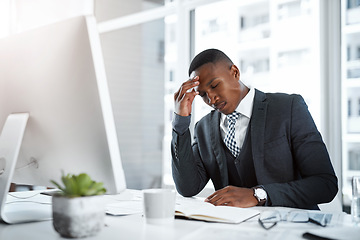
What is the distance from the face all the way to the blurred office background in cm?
88

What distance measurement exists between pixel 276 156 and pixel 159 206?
773 millimetres

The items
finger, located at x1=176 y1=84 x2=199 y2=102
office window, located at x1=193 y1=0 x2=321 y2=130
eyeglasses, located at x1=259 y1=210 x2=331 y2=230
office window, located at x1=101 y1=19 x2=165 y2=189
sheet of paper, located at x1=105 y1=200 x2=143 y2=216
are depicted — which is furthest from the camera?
office window, located at x1=101 y1=19 x2=165 y2=189

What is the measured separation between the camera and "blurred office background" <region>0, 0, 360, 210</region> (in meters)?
2.19

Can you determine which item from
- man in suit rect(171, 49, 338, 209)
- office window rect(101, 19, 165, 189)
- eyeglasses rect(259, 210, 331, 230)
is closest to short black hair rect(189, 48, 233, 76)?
man in suit rect(171, 49, 338, 209)

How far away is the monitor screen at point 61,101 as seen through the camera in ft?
2.54

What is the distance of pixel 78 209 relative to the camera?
677 mm

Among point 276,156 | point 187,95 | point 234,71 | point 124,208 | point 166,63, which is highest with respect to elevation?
point 166,63

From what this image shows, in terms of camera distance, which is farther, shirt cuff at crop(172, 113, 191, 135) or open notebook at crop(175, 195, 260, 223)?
shirt cuff at crop(172, 113, 191, 135)

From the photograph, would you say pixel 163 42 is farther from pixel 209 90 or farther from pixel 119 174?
pixel 119 174

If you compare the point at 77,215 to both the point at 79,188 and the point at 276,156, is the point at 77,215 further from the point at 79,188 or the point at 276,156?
the point at 276,156

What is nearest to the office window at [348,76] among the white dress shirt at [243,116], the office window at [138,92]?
the white dress shirt at [243,116]

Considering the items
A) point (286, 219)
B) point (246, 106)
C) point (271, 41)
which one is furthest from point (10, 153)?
point (271, 41)

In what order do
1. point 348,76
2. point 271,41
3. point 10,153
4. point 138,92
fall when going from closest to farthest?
point 10,153 → point 348,76 → point 138,92 → point 271,41

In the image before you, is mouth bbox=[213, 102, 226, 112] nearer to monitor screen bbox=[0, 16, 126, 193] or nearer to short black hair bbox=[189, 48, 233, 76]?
short black hair bbox=[189, 48, 233, 76]
